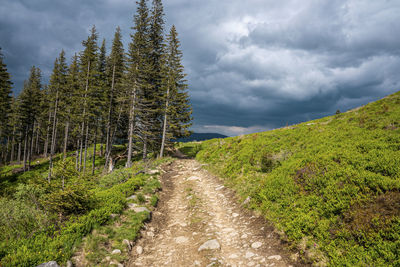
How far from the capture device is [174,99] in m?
23.5

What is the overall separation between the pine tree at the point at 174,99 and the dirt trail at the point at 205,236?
45.5ft

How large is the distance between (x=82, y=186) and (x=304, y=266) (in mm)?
7301

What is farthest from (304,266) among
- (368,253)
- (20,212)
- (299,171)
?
(20,212)

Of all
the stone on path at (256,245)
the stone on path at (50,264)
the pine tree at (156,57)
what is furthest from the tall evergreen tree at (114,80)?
the stone on path at (256,245)

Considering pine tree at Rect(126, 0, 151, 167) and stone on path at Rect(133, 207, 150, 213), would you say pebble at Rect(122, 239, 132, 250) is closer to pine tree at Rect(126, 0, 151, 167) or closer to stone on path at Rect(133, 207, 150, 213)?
stone on path at Rect(133, 207, 150, 213)

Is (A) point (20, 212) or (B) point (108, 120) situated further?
(B) point (108, 120)

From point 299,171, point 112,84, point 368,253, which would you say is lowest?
point 368,253

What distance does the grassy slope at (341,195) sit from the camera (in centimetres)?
441

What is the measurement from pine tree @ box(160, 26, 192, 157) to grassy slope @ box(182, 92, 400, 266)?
14465mm

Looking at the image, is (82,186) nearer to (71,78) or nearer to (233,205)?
(233,205)

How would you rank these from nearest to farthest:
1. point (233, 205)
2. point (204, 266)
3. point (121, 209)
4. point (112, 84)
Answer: point (204, 266), point (121, 209), point (233, 205), point (112, 84)

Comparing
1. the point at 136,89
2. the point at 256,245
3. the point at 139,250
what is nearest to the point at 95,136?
the point at 136,89

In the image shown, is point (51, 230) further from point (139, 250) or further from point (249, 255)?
point (249, 255)

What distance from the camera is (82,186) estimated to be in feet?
21.8
